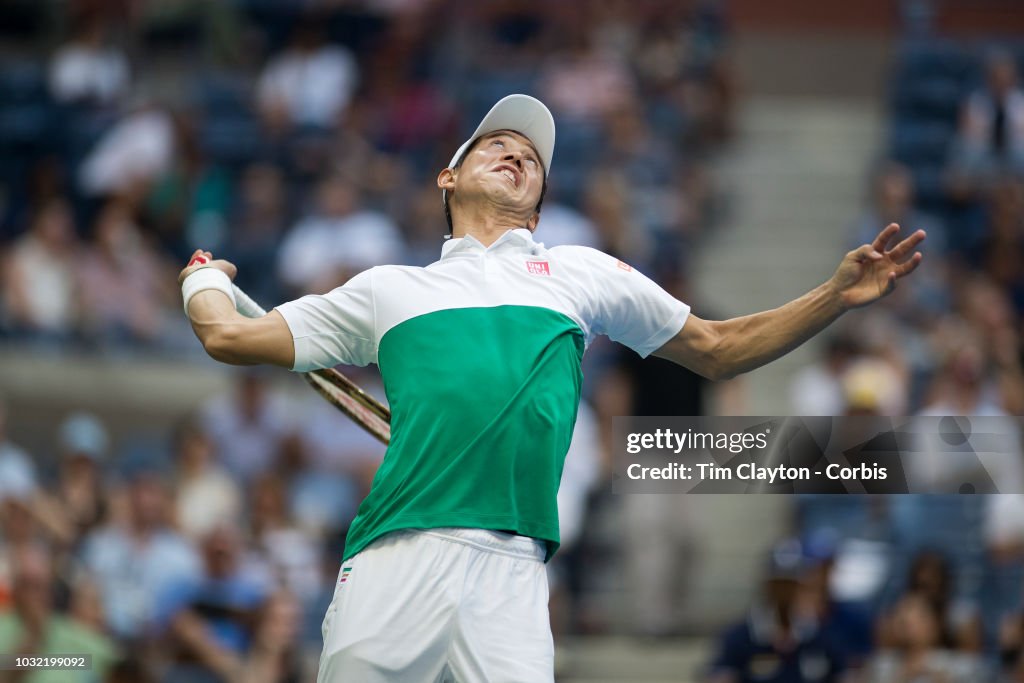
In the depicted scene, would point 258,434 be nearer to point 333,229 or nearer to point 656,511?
point 333,229

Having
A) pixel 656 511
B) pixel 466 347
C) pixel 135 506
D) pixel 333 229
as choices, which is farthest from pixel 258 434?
pixel 466 347

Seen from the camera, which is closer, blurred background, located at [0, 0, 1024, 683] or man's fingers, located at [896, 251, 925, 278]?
man's fingers, located at [896, 251, 925, 278]

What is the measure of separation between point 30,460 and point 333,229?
2.84m

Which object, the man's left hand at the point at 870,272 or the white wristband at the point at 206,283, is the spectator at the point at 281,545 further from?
the man's left hand at the point at 870,272

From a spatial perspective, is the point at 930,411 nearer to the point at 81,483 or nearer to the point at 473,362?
the point at 81,483

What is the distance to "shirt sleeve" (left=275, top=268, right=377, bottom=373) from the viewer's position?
4.52m

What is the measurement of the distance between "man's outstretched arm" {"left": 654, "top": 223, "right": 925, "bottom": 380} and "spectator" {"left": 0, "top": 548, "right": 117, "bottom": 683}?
466 cm

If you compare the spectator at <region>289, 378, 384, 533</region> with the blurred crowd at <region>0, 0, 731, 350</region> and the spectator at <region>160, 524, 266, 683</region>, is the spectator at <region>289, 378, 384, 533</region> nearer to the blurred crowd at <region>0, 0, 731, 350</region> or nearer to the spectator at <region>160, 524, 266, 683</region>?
the spectator at <region>160, 524, 266, 683</region>

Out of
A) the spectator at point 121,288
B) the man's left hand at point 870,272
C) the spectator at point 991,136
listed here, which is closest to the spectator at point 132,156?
the spectator at point 121,288

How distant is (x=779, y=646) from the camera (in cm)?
844

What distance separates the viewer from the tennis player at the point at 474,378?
4293mm

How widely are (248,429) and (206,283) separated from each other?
270 inches

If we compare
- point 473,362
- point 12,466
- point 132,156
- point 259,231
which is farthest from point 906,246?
point 132,156

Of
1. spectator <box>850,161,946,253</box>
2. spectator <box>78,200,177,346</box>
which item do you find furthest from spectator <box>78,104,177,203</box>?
spectator <box>850,161,946,253</box>
